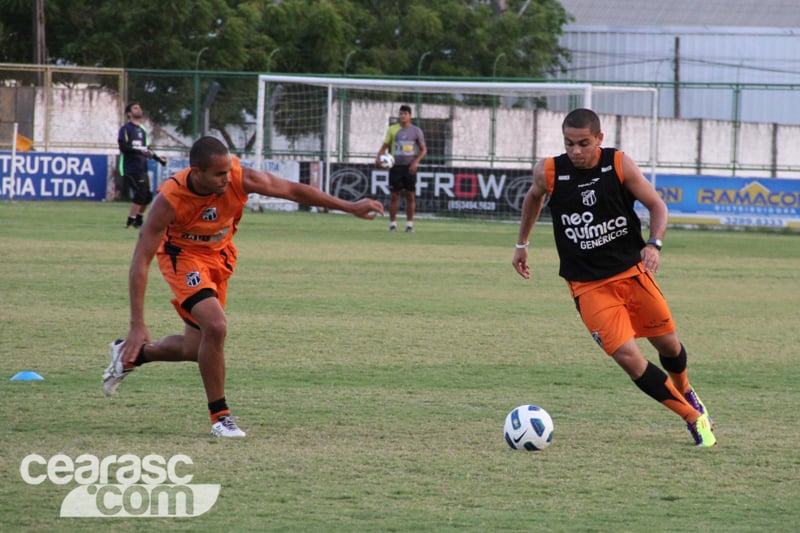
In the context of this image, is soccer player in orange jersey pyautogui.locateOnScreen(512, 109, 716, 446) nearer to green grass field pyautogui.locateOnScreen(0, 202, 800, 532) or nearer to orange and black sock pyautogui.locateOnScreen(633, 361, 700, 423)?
orange and black sock pyautogui.locateOnScreen(633, 361, 700, 423)

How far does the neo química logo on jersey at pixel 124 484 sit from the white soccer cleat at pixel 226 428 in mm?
506

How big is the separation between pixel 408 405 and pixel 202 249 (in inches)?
64.4

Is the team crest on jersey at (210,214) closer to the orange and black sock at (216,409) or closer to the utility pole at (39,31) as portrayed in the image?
the orange and black sock at (216,409)

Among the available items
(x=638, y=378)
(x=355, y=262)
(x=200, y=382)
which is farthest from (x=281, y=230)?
(x=638, y=378)

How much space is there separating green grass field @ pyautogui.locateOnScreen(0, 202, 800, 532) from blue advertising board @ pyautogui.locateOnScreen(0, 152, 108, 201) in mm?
13531

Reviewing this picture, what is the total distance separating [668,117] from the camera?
117 feet

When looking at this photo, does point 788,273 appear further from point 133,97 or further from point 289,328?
point 133,97

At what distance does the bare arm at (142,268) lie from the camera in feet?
19.7

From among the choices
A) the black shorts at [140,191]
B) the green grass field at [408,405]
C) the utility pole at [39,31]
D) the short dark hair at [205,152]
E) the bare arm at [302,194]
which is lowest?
the green grass field at [408,405]

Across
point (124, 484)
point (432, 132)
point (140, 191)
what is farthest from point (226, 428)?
point (432, 132)

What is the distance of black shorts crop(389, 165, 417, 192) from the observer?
70.9ft

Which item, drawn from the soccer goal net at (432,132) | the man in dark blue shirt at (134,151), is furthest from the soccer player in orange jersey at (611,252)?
the soccer goal net at (432,132)

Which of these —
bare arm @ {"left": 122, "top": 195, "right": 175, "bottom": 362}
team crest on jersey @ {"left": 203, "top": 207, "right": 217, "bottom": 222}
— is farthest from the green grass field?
team crest on jersey @ {"left": 203, "top": 207, "right": 217, "bottom": 222}

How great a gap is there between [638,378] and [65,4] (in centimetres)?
3512
